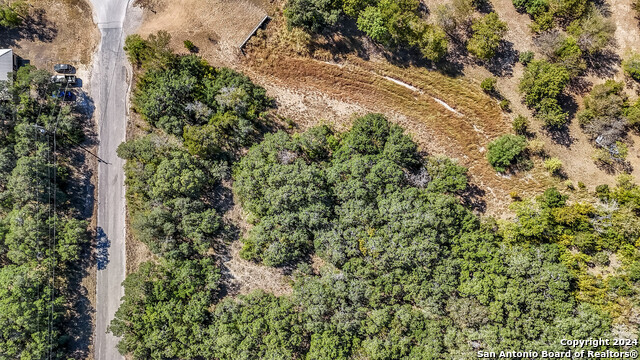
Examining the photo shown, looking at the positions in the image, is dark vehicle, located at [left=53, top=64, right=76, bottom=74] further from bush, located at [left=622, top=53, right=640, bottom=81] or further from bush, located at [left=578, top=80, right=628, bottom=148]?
bush, located at [left=622, top=53, right=640, bottom=81]

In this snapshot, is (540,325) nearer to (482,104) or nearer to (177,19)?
(482,104)

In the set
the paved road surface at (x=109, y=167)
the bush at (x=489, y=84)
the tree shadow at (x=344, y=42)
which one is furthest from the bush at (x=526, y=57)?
the paved road surface at (x=109, y=167)

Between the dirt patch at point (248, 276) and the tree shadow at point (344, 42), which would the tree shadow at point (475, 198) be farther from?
the dirt patch at point (248, 276)

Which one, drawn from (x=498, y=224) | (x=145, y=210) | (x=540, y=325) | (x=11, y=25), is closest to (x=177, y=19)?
(x=11, y=25)

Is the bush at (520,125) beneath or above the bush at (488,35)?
beneath

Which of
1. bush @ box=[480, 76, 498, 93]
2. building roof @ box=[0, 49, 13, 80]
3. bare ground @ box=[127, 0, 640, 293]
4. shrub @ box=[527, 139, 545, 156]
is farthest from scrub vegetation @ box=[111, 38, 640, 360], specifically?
building roof @ box=[0, 49, 13, 80]

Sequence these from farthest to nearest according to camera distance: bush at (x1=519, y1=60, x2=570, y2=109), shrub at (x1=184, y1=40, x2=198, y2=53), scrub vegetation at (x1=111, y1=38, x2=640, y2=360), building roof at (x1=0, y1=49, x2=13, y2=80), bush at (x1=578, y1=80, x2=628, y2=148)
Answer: shrub at (x1=184, y1=40, x2=198, y2=53)
building roof at (x1=0, y1=49, x2=13, y2=80)
bush at (x1=578, y1=80, x2=628, y2=148)
bush at (x1=519, y1=60, x2=570, y2=109)
scrub vegetation at (x1=111, y1=38, x2=640, y2=360)

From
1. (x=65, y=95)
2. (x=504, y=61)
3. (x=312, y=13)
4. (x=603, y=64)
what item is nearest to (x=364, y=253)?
(x=312, y=13)
